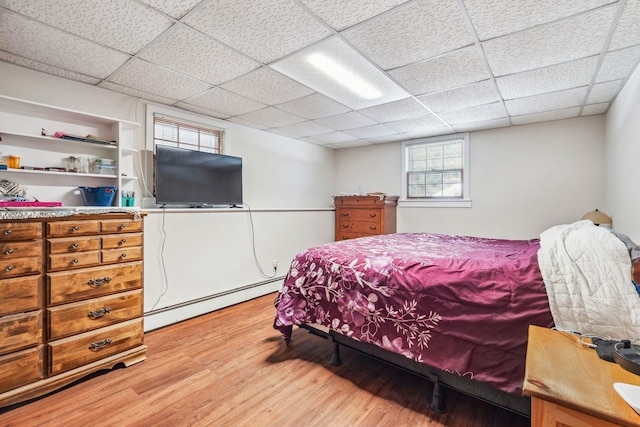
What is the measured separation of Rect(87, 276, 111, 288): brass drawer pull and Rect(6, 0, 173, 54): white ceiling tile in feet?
5.18

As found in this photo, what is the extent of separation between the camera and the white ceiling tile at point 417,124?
3.51 metres

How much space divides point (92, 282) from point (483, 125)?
436 centimetres

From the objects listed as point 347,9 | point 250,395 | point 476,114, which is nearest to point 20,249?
point 250,395

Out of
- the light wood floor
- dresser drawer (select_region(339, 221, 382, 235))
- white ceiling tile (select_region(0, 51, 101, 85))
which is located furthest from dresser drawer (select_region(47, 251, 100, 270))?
dresser drawer (select_region(339, 221, 382, 235))

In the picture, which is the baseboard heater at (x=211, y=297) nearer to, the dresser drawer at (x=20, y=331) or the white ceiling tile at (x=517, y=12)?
the dresser drawer at (x=20, y=331)

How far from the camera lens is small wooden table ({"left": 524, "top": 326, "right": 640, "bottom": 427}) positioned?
71 centimetres

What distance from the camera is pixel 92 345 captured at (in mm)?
2000

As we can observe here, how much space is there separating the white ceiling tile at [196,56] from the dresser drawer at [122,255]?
1410 mm

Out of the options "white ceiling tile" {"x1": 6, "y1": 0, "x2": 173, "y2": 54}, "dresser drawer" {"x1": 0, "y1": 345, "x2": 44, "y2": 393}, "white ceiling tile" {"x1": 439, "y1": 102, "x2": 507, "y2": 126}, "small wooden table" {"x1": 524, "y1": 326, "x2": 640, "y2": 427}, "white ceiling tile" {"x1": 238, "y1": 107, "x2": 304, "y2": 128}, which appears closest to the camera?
"small wooden table" {"x1": 524, "y1": 326, "x2": 640, "y2": 427}

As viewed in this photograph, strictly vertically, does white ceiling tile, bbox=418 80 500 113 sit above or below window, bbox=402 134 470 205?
above

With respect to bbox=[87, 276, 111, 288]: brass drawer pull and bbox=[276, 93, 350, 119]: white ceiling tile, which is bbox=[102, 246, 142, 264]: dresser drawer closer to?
bbox=[87, 276, 111, 288]: brass drawer pull

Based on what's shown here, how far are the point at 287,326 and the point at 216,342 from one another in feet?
2.22

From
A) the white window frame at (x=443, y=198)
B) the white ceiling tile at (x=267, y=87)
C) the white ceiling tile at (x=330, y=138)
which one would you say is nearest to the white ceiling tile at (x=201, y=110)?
the white ceiling tile at (x=267, y=87)

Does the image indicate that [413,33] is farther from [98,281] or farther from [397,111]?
[98,281]
